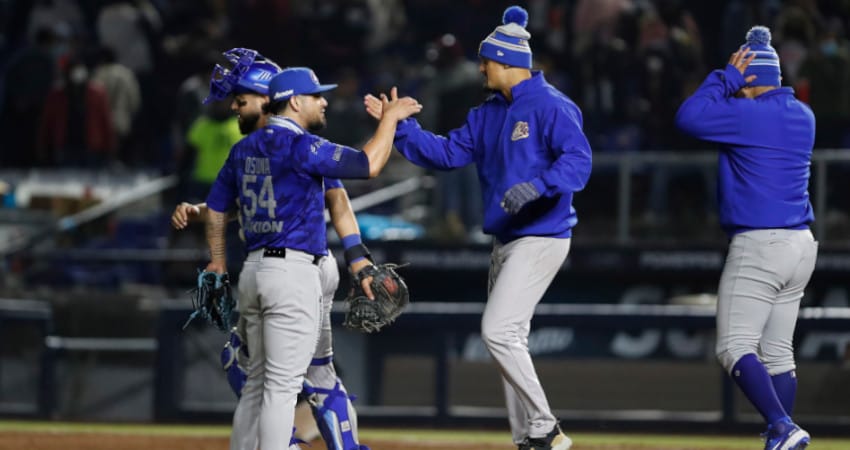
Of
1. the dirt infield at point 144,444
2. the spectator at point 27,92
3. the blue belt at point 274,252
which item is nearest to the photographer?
the blue belt at point 274,252

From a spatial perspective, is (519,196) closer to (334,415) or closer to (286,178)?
(286,178)

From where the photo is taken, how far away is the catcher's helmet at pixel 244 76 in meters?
6.67

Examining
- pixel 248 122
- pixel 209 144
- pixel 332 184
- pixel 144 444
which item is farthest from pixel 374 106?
pixel 209 144

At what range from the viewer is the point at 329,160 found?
247 inches

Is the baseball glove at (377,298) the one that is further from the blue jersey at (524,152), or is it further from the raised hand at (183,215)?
the raised hand at (183,215)

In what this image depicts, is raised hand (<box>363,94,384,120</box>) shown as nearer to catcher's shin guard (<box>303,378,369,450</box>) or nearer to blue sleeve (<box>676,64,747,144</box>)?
catcher's shin guard (<box>303,378,369,450</box>)

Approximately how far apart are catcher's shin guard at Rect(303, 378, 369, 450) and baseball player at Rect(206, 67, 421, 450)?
38 centimetres

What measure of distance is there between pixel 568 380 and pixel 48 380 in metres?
4.29

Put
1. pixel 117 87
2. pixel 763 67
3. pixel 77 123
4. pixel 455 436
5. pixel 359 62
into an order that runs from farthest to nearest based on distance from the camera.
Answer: pixel 77 123
pixel 117 87
pixel 359 62
pixel 455 436
pixel 763 67

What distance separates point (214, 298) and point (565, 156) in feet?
5.86

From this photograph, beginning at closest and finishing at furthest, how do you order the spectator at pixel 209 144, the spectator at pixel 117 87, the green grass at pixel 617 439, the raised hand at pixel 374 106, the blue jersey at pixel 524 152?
the blue jersey at pixel 524 152, the raised hand at pixel 374 106, the green grass at pixel 617 439, the spectator at pixel 209 144, the spectator at pixel 117 87

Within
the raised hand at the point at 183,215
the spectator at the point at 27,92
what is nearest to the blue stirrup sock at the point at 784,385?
the raised hand at the point at 183,215

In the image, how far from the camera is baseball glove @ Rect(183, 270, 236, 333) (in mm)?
6949

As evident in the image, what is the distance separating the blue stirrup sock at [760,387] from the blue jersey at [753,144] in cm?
67
